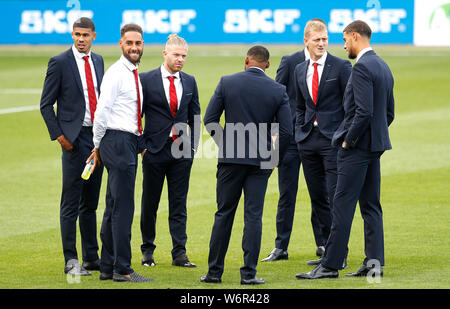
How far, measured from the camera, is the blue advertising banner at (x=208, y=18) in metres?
32.3

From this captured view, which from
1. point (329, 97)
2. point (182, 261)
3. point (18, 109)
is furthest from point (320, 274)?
point (18, 109)

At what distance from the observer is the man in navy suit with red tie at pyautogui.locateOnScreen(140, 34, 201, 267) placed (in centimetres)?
823

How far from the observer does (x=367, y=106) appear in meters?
7.30

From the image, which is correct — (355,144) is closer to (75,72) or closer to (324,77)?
(324,77)

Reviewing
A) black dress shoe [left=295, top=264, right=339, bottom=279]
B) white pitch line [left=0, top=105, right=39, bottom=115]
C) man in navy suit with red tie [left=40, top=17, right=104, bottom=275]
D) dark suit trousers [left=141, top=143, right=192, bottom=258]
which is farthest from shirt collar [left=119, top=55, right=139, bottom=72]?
white pitch line [left=0, top=105, right=39, bottom=115]

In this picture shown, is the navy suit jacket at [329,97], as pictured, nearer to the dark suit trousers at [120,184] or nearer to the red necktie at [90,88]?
the dark suit trousers at [120,184]

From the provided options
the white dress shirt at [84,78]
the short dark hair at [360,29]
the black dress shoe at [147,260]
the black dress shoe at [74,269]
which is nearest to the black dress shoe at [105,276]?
the black dress shoe at [74,269]

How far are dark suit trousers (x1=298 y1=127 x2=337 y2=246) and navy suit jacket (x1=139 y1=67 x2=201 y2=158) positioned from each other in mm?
1125

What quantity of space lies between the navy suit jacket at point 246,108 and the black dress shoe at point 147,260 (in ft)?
4.82

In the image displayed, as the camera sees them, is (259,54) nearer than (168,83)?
Yes

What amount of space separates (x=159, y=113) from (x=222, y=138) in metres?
1.12

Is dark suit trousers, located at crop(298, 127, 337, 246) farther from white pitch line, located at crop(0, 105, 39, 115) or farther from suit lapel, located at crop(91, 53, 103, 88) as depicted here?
white pitch line, located at crop(0, 105, 39, 115)

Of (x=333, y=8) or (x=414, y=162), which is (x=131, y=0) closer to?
(x=333, y=8)

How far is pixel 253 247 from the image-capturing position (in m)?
7.35
